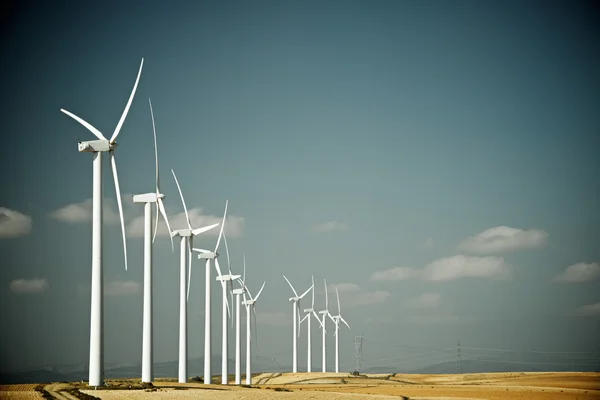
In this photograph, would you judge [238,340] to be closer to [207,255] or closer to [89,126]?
[207,255]

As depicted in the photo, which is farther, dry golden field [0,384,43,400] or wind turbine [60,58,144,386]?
wind turbine [60,58,144,386]

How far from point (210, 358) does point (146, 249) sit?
112 ft

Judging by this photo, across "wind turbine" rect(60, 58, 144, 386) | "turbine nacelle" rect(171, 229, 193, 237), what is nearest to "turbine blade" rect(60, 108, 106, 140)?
"wind turbine" rect(60, 58, 144, 386)

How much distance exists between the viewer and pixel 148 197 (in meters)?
93.6

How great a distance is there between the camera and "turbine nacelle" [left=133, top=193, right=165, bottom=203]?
93438mm

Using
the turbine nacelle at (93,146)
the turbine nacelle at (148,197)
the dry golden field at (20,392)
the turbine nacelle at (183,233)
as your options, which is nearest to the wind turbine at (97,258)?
the turbine nacelle at (93,146)

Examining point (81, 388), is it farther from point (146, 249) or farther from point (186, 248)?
point (186, 248)

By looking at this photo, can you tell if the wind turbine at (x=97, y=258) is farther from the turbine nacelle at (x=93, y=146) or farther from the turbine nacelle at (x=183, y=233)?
the turbine nacelle at (x=183, y=233)

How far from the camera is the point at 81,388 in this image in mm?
78250

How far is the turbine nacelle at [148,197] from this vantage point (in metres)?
93.4

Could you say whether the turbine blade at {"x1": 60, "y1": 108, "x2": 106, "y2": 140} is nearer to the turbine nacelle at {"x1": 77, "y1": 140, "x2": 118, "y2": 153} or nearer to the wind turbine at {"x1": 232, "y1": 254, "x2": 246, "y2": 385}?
the turbine nacelle at {"x1": 77, "y1": 140, "x2": 118, "y2": 153}

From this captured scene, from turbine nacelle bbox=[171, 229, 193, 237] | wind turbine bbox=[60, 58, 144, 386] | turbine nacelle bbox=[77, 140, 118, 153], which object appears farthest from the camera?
turbine nacelle bbox=[171, 229, 193, 237]

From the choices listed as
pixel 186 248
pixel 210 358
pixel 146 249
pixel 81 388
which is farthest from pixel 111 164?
pixel 210 358

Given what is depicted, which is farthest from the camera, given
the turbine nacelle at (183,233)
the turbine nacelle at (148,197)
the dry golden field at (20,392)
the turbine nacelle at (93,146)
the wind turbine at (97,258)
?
the turbine nacelle at (183,233)
